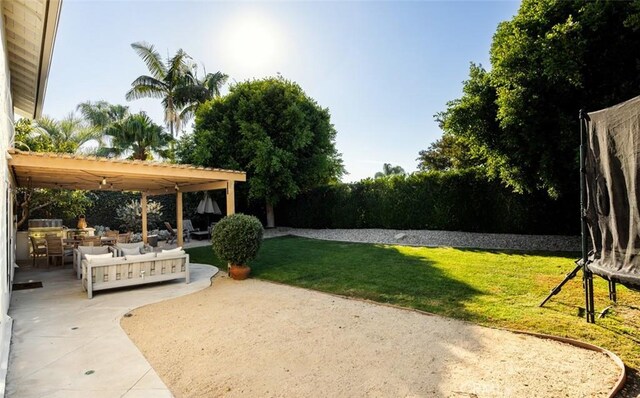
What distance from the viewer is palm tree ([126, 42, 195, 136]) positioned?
974 inches

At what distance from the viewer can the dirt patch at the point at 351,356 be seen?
11.2 ft

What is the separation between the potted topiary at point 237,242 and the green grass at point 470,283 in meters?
0.71

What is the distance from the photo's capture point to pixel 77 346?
464 cm

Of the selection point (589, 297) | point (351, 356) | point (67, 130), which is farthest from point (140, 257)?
point (67, 130)

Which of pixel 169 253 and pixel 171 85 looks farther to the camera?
pixel 171 85

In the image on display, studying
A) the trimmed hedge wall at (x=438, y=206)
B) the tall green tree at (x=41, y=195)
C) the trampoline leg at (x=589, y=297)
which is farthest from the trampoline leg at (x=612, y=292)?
the tall green tree at (x=41, y=195)

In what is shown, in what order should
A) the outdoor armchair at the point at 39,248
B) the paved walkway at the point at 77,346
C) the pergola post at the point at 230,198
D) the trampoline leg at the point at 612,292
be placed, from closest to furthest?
1. the paved walkway at the point at 77,346
2. the trampoline leg at the point at 612,292
3. the pergola post at the point at 230,198
4. the outdoor armchair at the point at 39,248

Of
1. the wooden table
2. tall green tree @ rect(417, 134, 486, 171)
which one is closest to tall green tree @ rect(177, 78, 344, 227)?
the wooden table

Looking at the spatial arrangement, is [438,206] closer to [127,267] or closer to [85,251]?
[127,267]

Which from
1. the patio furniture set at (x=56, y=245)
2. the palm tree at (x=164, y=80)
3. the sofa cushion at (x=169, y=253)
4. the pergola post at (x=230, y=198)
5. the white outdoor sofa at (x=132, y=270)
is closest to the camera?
the white outdoor sofa at (x=132, y=270)

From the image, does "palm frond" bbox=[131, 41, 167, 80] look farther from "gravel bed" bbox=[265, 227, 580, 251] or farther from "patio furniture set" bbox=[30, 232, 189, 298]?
"patio furniture set" bbox=[30, 232, 189, 298]

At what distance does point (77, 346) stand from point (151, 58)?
84.0 feet

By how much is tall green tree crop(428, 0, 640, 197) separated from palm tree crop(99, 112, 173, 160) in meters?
19.2

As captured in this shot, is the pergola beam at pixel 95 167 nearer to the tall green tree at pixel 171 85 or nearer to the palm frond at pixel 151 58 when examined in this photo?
the tall green tree at pixel 171 85
